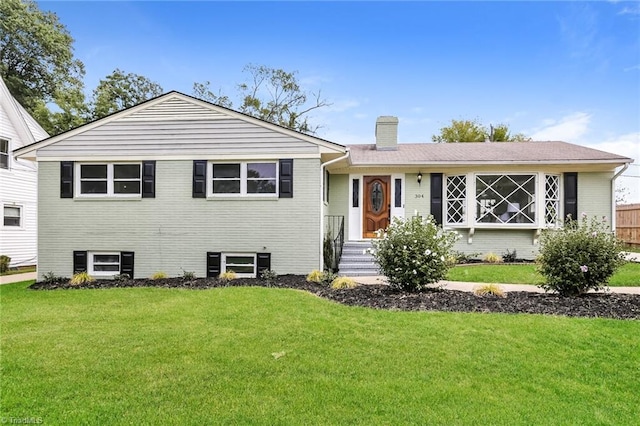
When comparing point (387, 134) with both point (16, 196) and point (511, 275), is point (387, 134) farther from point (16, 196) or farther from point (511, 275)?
point (16, 196)

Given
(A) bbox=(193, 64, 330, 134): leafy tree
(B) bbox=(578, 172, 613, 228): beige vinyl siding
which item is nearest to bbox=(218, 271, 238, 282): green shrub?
(B) bbox=(578, 172, 613, 228): beige vinyl siding

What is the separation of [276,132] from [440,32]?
25.1ft

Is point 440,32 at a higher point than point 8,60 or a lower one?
lower

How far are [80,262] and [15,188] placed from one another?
Result: 25.1 feet

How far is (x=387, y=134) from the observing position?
14.1 meters

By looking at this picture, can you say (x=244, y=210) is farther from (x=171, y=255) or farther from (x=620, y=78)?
(x=620, y=78)

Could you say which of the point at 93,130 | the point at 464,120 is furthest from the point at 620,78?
the point at 93,130

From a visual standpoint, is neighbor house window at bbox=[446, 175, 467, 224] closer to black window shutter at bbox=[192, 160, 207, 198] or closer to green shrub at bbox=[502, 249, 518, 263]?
green shrub at bbox=[502, 249, 518, 263]

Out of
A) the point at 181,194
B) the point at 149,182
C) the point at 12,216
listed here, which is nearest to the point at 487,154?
the point at 181,194

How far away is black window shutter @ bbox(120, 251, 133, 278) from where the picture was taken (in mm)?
9812

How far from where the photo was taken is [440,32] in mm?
13188

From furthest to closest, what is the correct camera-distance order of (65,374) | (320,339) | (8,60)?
(8,60) → (320,339) → (65,374)

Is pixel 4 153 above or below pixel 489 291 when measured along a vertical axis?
above

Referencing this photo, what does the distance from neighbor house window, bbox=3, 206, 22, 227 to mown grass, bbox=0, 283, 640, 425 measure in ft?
36.6
